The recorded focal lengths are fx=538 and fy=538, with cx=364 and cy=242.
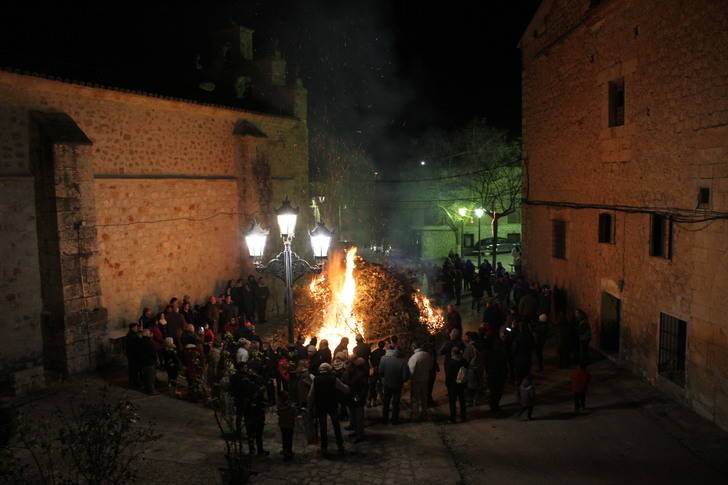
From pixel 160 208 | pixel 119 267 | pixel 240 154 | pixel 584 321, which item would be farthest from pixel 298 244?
pixel 584 321

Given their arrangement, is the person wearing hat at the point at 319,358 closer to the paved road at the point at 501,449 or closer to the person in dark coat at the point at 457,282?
the paved road at the point at 501,449

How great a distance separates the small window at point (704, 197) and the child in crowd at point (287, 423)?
25.3 feet

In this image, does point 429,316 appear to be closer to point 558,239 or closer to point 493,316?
point 493,316

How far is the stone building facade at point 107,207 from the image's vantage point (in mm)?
12016

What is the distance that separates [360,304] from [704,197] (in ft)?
22.9

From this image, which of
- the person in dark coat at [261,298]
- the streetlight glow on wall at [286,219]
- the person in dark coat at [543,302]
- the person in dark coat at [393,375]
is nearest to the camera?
the person in dark coat at [393,375]

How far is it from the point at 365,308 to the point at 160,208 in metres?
7.65

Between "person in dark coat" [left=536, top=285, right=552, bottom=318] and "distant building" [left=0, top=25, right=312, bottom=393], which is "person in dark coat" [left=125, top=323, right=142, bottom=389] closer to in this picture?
"distant building" [left=0, top=25, right=312, bottom=393]

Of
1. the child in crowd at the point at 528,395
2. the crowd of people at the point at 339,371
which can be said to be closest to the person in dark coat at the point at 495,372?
the crowd of people at the point at 339,371

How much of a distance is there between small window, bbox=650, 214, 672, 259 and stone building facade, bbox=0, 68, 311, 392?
41.1 feet

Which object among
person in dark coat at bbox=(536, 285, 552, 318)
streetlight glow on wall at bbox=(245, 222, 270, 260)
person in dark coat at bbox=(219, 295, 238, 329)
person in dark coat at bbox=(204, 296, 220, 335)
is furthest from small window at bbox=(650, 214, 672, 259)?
person in dark coat at bbox=(204, 296, 220, 335)

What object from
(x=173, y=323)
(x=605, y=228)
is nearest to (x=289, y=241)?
(x=173, y=323)

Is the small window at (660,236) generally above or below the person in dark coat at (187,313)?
above

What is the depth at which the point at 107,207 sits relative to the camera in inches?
567
